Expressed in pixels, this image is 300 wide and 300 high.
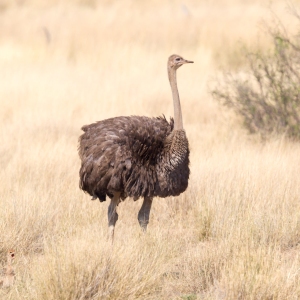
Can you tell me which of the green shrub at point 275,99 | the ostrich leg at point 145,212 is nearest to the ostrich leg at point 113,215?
the ostrich leg at point 145,212

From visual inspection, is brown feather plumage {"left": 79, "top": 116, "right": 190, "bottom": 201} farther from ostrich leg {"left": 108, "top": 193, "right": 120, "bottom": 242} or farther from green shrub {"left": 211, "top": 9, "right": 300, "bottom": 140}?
green shrub {"left": 211, "top": 9, "right": 300, "bottom": 140}

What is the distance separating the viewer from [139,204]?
7.21 meters

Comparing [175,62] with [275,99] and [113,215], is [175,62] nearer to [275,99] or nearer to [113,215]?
[113,215]

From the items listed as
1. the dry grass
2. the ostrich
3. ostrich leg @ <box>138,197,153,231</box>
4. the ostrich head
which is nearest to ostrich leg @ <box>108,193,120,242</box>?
the ostrich

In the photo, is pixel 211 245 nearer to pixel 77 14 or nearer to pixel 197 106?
pixel 197 106

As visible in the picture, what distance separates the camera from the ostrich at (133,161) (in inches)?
229

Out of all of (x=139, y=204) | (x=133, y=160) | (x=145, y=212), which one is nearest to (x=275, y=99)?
(x=139, y=204)

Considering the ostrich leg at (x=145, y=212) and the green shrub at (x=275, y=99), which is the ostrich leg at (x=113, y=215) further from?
the green shrub at (x=275, y=99)

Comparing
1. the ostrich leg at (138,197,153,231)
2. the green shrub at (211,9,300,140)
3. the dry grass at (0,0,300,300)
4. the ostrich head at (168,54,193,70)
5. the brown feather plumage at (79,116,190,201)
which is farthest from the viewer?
the green shrub at (211,9,300,140)

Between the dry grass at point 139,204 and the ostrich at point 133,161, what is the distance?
1.05ft

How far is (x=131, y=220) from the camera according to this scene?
22.3 ft

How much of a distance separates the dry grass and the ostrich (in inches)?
12.6

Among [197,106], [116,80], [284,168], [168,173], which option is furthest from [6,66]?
[168,173]

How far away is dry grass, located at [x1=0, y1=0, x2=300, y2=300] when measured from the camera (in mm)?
4801
